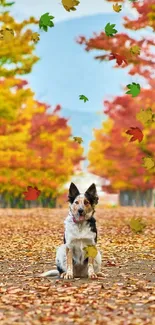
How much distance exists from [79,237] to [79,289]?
3.03 ft

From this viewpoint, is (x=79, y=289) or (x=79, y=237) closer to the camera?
(x=79, y=289)

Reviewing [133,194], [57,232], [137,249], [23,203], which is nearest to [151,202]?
[133,194]

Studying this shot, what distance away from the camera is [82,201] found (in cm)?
982

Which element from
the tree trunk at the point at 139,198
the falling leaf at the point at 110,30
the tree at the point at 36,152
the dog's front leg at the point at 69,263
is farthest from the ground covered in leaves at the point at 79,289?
the tree trunk at the point at 139,198

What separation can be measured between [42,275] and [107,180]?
39.9m

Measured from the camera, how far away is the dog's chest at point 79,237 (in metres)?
10.2

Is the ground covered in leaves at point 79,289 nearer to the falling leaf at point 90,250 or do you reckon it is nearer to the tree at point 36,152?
the falling leaf at point 90,250

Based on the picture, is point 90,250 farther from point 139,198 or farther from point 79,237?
point 139,198

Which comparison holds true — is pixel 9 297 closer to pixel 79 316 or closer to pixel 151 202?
pixel 79 316

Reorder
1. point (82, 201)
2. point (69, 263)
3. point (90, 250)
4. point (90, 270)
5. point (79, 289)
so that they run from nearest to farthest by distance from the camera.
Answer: point (79, 289), point (82, 201), point (90, 250), point (69, 263), point (90, 270)

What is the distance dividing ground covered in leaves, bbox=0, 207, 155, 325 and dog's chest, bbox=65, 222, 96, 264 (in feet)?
1.61

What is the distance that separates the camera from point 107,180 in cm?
5078

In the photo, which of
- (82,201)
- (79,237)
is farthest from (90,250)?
(82,201)

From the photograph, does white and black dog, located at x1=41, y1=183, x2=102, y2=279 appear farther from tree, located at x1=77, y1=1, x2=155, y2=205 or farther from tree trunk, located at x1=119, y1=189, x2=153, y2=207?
tree trunk, located at x1=119, y1=189, x2=153, y2=207
